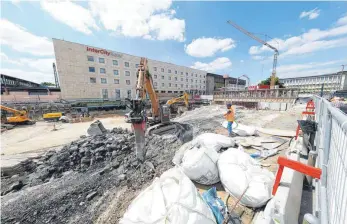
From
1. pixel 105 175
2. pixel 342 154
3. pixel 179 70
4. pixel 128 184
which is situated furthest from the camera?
pixel 179 70

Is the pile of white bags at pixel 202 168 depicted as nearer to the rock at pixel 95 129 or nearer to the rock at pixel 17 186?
the rock at pixel 17 186

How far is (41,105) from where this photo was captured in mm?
18484

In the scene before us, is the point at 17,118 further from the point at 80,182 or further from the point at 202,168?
the point at 202,168

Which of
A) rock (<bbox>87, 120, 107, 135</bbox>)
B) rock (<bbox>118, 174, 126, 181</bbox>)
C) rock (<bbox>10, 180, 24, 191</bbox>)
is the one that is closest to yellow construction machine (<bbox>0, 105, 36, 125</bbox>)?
rock (<bbox>87, 120, 107, 135</bbox>)

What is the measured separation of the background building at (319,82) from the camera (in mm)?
35188

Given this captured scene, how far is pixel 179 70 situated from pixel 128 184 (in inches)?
1535

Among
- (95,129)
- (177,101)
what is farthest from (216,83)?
(95,129)

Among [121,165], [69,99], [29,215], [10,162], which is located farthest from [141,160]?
[69,99]

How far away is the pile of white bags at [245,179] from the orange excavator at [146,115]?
260 cm

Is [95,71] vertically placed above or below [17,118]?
above

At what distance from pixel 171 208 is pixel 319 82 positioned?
71309mm

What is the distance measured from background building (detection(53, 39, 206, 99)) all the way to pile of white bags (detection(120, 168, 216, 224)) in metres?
27.0

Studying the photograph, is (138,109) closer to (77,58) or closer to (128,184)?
(128,184)

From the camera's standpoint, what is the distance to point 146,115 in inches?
221
